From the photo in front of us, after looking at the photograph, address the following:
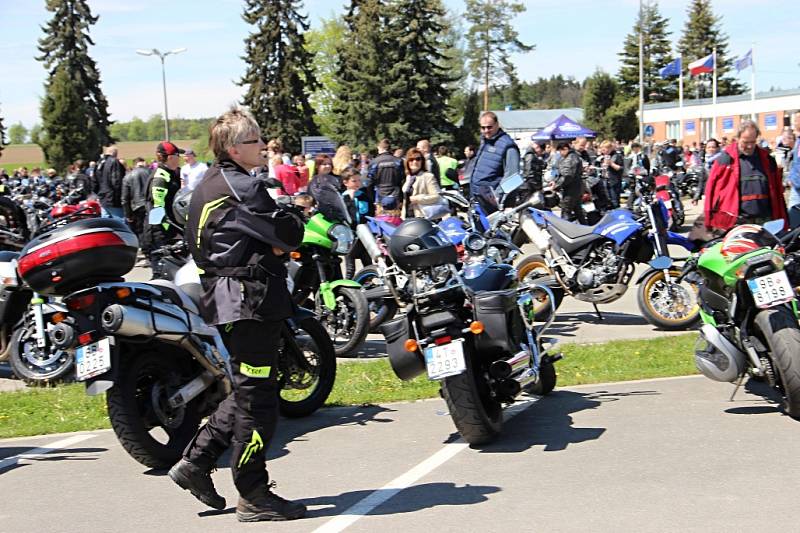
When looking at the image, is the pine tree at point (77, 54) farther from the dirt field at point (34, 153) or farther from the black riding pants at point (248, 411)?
the black riding pants at point (248, 411)

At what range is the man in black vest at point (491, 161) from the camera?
11172 mm

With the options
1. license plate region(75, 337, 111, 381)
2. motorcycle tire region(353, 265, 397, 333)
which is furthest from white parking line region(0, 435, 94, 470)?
motorcycle tire region(353, 265, 397, 333)

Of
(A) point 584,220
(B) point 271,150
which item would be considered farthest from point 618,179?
(B) point 271,150

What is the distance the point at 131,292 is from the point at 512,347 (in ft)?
7.22

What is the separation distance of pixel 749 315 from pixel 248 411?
325 centimetres

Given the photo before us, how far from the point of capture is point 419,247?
5.50m

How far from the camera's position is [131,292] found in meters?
5.48

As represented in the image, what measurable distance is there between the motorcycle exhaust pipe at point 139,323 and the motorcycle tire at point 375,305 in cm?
372

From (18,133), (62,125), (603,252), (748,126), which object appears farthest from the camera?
(18,133)

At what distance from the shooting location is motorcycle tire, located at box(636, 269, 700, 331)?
9.25 meters

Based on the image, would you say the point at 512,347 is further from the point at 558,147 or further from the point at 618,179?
the point at 618,179

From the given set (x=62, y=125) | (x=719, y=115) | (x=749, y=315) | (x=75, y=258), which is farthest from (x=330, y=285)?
(x=719, y=115)

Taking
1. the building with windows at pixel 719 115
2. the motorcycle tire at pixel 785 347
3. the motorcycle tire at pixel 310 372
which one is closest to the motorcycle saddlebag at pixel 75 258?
the motorcycle tire at pixel 310 372

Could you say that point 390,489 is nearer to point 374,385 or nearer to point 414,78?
point 374,385
